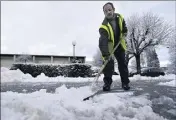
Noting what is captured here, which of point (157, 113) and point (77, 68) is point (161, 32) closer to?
point (77, 68)

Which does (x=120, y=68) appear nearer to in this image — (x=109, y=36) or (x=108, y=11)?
(x=109, y=36)

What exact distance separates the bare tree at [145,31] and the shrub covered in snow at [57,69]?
1272cm

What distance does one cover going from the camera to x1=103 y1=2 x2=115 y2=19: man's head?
5.62 meters

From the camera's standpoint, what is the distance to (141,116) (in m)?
3.87

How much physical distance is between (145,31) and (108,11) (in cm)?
3014

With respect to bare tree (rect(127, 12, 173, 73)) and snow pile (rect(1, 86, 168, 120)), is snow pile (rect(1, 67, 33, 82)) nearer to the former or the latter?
snow pile (rect(1, 86, 168, 120))

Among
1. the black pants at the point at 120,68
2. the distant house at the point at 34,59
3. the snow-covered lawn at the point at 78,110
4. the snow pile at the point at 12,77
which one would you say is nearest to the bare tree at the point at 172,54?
the snow pile at the point at 12,77

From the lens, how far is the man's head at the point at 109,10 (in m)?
5.62

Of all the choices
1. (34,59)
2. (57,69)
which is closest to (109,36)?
(57,69)

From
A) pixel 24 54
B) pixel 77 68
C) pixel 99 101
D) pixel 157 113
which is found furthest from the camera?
pixel 24 54

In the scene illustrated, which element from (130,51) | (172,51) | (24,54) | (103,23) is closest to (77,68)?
(172,51)

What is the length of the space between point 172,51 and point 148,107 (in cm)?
1385

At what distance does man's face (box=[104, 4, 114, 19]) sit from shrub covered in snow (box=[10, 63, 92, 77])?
52.8 feet

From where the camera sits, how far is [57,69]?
23.0 metres
